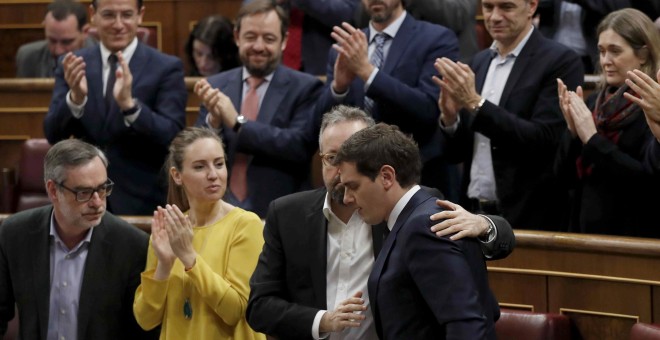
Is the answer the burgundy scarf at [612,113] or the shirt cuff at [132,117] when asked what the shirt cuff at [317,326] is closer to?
the burgundy scarf at [612,113]

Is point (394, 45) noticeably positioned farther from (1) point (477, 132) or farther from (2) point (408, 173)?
(2) point (408, 173)

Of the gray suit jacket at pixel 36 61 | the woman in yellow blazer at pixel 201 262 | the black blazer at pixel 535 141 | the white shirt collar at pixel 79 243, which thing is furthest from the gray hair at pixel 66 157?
the gray suit jacket at pixel 36 61

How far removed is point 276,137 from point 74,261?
0.89 m

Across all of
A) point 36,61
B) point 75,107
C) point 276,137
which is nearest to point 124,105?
point 75,107

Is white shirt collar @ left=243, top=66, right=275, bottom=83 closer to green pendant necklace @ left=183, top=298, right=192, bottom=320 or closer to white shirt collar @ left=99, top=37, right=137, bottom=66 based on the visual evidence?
white shirt collar @ left=99, top=37, right=137, bottom=66

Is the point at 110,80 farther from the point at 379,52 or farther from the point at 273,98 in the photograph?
the point at 379,52

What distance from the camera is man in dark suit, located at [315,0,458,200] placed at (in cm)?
403

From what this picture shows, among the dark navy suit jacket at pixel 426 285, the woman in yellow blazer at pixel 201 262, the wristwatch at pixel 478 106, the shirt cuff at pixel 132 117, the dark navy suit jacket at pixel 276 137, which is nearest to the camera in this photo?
the dark navy suit jacket at pixel 426 285

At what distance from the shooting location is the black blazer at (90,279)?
3564 millimetres

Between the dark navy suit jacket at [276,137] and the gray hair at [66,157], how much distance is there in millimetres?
732

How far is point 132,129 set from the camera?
4328mm

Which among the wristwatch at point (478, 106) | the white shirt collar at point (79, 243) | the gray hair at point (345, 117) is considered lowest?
the white shirt collar at point (79, 243)

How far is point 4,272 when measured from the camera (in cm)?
363

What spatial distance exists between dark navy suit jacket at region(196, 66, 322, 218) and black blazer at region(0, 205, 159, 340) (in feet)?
2.20
